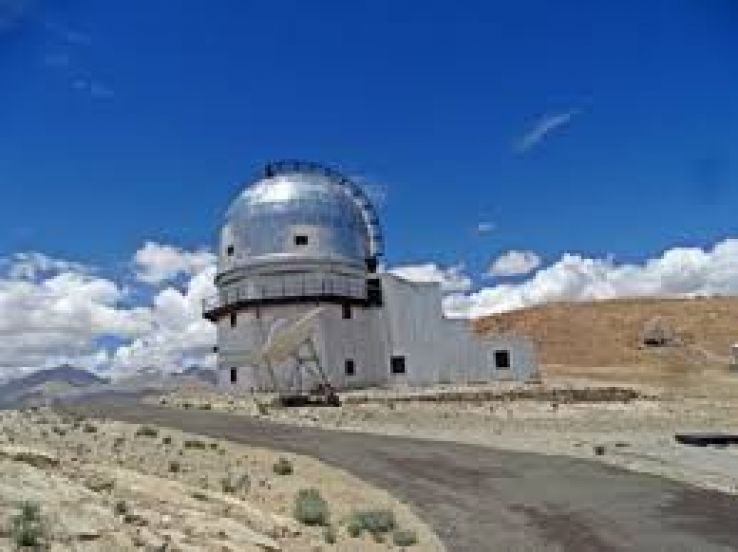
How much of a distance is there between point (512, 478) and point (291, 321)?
27779 mm

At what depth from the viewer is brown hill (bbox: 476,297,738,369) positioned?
71.1 m

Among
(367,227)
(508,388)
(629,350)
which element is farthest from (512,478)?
(629,350)

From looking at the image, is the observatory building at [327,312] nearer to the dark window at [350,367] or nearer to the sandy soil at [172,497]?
the dark window at [350,367]

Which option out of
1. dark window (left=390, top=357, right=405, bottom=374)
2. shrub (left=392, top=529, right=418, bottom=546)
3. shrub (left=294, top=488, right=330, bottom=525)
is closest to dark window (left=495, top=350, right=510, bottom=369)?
dark window (left=390, top=357, right=405, bottom=374)

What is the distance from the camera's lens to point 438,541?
57.3 ft

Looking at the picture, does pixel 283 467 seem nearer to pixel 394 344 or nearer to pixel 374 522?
pixel 374 522

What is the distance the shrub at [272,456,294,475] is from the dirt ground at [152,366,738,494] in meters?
9.08

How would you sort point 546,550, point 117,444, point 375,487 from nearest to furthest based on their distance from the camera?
point 546,550, point 375,487, point 117,444

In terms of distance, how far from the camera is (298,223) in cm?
5334

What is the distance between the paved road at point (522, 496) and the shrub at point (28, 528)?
719 centimetres

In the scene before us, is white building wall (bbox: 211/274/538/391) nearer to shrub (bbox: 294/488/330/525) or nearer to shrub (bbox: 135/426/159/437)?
shrub (bbox: 135/426/159/437)

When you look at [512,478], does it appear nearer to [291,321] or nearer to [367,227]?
[291,321]

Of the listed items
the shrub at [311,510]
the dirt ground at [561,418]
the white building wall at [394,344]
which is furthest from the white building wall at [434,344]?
the shrub at [311,510]

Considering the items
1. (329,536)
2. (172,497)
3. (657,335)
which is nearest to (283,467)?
(329,536)
